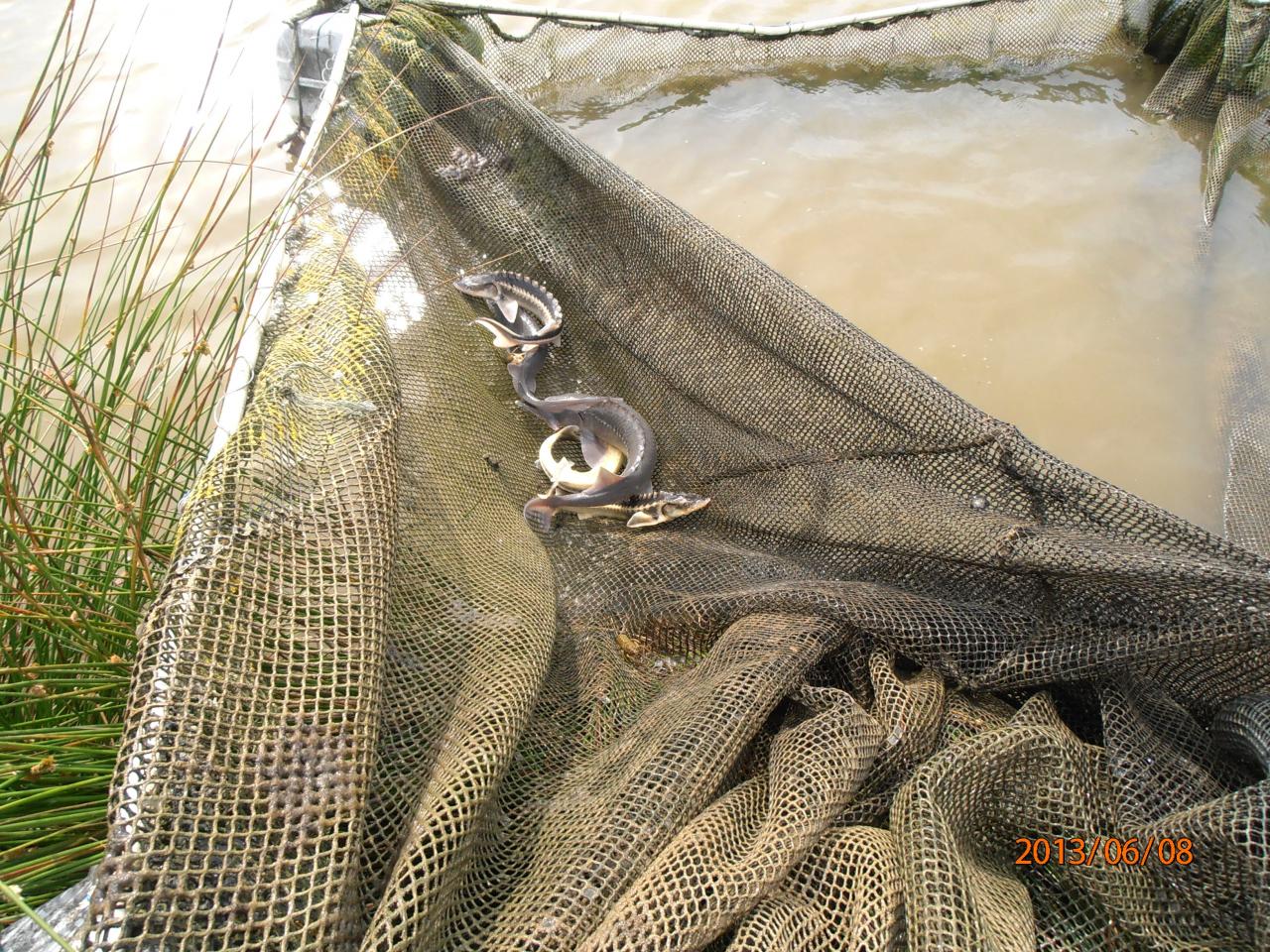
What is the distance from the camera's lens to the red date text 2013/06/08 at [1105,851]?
143 centimetres

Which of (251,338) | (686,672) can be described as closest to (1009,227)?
(686,672)

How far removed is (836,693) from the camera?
71.2 inches

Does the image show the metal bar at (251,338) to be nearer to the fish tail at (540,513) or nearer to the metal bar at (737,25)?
the fish tail at (540,513)

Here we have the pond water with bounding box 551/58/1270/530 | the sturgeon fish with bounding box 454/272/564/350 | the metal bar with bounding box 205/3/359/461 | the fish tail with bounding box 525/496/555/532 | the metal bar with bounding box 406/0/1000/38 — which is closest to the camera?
the metal bar with bounding box 205/3/359/461

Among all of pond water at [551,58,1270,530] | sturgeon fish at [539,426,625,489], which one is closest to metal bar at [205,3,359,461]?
sturgeon fish at [539,426,625,489]

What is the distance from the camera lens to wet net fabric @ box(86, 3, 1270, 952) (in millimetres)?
1331

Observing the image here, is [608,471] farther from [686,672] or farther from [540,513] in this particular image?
[686,672]

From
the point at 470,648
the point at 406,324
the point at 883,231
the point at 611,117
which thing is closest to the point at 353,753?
the point at 470,648

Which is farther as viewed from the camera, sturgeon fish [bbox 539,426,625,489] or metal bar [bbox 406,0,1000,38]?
metal bar [bbox 406,0,1000,38]

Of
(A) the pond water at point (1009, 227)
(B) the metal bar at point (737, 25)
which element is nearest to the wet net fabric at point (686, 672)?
(A) the pond water at point (1009, 227)

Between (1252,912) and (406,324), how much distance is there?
2.80m

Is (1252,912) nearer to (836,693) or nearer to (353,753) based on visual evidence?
(836,693)

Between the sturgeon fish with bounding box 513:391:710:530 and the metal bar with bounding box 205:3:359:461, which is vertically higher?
the metal bar with bounding box 205:3:359:461

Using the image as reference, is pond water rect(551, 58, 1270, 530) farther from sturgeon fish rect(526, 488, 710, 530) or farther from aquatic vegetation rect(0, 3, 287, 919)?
aquatic vegetation rect(0, 3, 287, 919)
